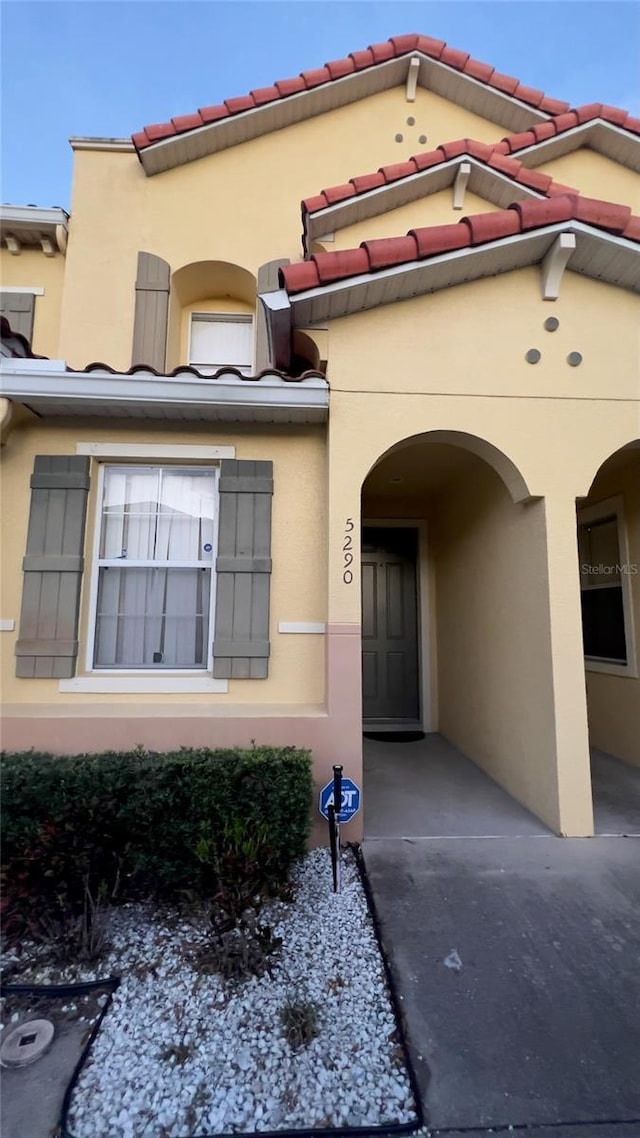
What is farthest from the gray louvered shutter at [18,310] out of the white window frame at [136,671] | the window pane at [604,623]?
the window pane at [604,623]

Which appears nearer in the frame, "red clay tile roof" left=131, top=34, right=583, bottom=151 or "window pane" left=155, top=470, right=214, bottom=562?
"window pane" left=155, top=470, right=214, bottom=562

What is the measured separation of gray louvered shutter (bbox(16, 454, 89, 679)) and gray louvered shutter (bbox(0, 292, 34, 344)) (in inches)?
127

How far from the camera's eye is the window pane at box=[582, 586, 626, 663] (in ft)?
19.0

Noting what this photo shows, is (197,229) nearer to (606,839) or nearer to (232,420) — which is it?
(232,420)

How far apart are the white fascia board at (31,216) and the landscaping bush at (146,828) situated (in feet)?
20.7

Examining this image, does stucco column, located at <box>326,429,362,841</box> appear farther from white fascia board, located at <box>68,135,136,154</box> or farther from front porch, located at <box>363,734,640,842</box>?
white fascia board, located at <box>68,135,136,154</box>

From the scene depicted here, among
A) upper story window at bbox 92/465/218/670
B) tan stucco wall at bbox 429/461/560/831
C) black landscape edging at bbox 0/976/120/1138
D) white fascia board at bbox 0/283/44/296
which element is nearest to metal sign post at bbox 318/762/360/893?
black landscape edging at bbox 0/976/120/1138

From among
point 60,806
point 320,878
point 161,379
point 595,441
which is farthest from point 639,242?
point 60,806

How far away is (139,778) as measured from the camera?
9.65ft

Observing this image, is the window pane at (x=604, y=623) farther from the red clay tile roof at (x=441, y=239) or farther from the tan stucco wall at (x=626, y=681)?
the red clay tile roof at (x=441, y=239)

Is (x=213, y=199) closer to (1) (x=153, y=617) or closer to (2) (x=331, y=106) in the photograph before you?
(2) (x=331, y=106)

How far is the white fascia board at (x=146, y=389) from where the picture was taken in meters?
3.79

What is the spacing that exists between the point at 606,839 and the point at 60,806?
3.87 m

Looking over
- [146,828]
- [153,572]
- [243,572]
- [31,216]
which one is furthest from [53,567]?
[31,216]
